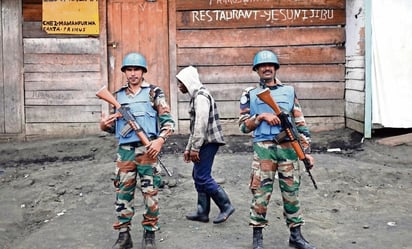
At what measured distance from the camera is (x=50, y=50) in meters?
9.94

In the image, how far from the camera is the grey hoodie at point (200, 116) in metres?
5.77

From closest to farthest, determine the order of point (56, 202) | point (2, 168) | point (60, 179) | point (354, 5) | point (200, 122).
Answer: point (200, 122) < point (56, 202) < point (60, 179) < point (2, 168) < point (354, 5)

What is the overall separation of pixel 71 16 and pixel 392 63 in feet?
17.1

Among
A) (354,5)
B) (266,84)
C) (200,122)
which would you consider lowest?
(200,122)

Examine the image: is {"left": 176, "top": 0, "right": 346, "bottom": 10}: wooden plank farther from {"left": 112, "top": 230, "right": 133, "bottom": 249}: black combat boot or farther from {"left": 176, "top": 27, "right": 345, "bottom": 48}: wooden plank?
{"left": 112, "top": 230, "right": 133, "bottom": 249}: black combat boot

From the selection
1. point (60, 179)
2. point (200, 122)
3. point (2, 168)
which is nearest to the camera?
point (200, 122)

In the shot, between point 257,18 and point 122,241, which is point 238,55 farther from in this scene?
point 122,241

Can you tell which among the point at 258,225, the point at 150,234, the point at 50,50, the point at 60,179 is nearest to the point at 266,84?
the point at 258,225

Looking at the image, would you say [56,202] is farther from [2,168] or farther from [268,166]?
[268,166]

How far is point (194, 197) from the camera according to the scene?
7.00 meters

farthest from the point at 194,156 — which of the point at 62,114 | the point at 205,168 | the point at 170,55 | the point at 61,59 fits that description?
→ the point at 61,59

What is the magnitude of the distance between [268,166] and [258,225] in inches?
21.0

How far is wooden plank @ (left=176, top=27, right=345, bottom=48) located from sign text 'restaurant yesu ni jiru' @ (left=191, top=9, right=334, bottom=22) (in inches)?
7.1

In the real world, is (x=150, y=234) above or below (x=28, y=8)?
below
